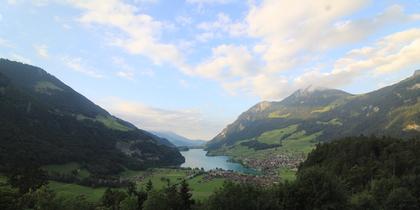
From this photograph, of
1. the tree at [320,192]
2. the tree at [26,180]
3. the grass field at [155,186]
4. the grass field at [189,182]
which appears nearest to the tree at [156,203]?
the tree at [320,192]

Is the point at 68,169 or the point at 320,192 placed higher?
the point at 68,169

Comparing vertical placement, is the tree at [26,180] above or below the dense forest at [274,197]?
above

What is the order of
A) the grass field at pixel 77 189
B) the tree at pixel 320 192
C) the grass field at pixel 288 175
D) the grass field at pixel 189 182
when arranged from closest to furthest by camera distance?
the tree at pixel 320 192 → the grass field at pixel 77 189 → the grass field at pixel 189 182 → the grass field at pixel 288 175

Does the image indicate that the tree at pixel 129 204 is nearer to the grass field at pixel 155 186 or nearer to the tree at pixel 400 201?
the grass field at pixel 155 186

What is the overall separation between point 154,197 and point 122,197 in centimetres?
1861

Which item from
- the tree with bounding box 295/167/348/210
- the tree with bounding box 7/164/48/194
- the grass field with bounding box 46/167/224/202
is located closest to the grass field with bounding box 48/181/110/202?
the grass field with bounding box 46/167/224/202

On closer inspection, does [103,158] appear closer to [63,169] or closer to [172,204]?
[63,169]

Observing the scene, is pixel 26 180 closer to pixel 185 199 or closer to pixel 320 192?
pixel 185 199

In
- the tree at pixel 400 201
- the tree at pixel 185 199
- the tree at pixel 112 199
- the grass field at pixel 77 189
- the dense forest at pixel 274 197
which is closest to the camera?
the dense forest at pixel 274 197

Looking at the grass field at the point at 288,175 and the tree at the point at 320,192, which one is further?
the grass field at the point at 288,175

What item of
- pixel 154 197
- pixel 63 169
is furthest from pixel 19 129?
pixel 154 197

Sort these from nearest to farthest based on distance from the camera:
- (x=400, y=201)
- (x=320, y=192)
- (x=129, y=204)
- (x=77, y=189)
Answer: (x=320, y=192) → (x=129, y=204) → (x=400, y=201) → (x=77, y=189)

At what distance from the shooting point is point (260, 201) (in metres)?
67.3

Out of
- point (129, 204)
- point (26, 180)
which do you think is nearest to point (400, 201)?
point (129, 204)
